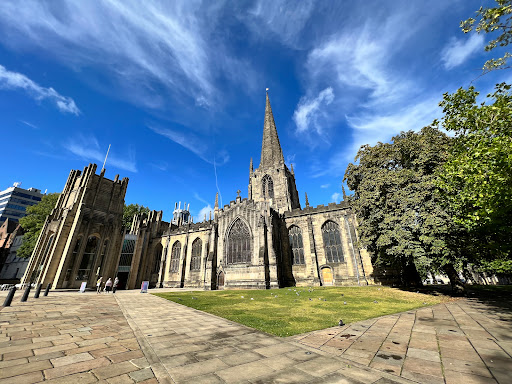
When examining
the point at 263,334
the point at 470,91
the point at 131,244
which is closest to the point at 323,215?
the point at 470,91

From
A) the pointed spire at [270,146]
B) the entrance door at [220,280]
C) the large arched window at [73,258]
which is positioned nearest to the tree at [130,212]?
the large arched window at [73,258]

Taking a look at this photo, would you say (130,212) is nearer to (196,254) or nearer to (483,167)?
(196,254)

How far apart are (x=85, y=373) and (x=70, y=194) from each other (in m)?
33.6

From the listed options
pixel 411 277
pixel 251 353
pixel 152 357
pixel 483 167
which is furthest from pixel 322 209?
pixel 152 357

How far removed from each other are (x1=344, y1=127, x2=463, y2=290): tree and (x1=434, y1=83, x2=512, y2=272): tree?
160 centimetres

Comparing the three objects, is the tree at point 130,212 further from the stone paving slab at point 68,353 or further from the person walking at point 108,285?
the stone paving slab at point 68,353

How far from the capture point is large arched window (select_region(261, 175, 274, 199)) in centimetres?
3809

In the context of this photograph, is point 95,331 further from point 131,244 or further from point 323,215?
point 131,244

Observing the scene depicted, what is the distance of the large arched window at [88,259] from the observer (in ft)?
82.3

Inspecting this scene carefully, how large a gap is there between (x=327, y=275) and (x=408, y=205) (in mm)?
12515

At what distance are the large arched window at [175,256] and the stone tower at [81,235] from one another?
830 cm

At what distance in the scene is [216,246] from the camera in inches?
1057

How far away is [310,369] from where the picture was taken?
3367 mm

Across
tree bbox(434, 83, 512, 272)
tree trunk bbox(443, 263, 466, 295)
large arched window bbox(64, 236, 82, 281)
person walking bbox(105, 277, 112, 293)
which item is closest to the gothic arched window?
person walking bbox(105, 277, 112, 293)
